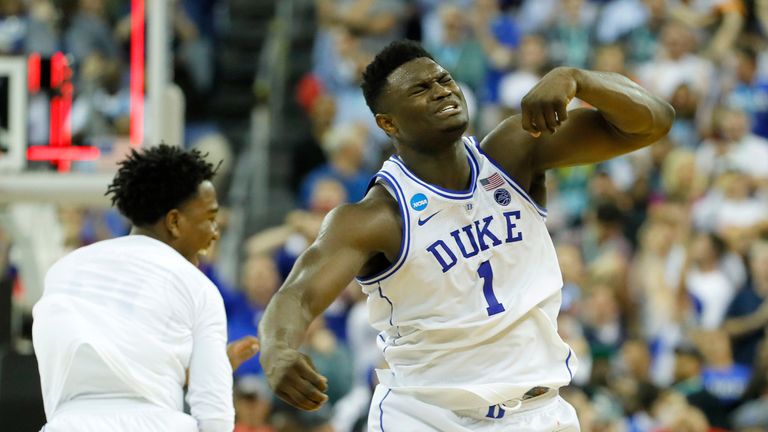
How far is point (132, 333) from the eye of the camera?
14.4 ft

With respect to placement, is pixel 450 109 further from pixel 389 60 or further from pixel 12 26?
pixel 12 26

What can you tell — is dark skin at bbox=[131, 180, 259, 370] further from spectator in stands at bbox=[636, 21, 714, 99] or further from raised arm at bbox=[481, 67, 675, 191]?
spectator in stands at bbox=[636, 21, 714, 99]

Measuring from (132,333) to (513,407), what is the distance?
1379 millimetres

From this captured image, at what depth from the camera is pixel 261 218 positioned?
442 inches

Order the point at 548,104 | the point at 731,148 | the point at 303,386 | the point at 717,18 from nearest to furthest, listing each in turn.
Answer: the point at 303,386 < the point at 548,104 < the point at 731,148 < the point at 717,18

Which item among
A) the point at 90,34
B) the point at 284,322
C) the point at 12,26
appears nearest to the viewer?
the point at 284,322

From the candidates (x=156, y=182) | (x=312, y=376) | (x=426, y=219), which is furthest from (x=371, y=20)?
(x=312, y=376)

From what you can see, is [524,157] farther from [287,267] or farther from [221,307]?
[287,267]

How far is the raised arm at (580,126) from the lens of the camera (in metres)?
3.87

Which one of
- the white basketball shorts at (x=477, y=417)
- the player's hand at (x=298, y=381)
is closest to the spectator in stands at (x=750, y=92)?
the white basketball shorts at (x=477, y=417)

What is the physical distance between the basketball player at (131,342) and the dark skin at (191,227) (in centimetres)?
9

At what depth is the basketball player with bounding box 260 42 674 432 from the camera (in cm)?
411

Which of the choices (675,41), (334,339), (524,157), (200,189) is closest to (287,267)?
(334,339)

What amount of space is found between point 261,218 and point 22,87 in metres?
4.08
